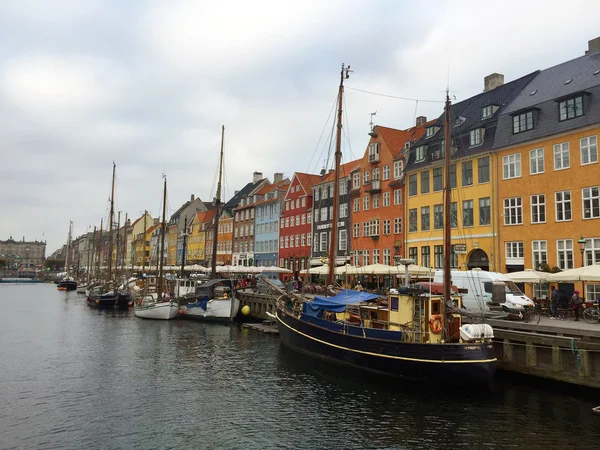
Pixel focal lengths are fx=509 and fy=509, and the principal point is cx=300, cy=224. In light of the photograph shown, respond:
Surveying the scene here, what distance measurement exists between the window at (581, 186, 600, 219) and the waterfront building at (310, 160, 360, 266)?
2535 centimetres

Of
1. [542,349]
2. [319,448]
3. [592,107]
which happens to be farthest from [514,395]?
[592,107]

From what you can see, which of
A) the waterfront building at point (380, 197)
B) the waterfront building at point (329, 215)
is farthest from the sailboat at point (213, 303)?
the waterfront building at point (380, 197)

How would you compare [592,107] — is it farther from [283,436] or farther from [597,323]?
[283,436]

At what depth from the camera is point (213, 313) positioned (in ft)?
141

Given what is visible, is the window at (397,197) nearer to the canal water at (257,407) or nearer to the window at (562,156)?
the window at (562,156)

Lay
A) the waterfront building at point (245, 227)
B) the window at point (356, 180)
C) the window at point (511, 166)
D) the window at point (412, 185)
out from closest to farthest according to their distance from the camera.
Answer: the window at point (511, 166) → the window at point (412, 185) → the window at point (356, 180) → the waterfront building at point (245, 227)

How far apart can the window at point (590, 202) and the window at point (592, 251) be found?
5.01ft

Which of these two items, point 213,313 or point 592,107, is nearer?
point 592,107

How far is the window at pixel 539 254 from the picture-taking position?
3453 centimetres

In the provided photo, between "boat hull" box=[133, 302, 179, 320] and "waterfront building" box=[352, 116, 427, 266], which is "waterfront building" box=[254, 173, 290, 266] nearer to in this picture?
"waterfront building" box=[352, 116, 427, 266]

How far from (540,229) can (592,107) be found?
8464 millimetres

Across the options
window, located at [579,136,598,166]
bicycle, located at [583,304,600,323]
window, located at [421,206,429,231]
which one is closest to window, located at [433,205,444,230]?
window, located at [421,206,429,231]

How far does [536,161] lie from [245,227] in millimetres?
54396

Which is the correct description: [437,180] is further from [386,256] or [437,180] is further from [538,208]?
[538,208]
